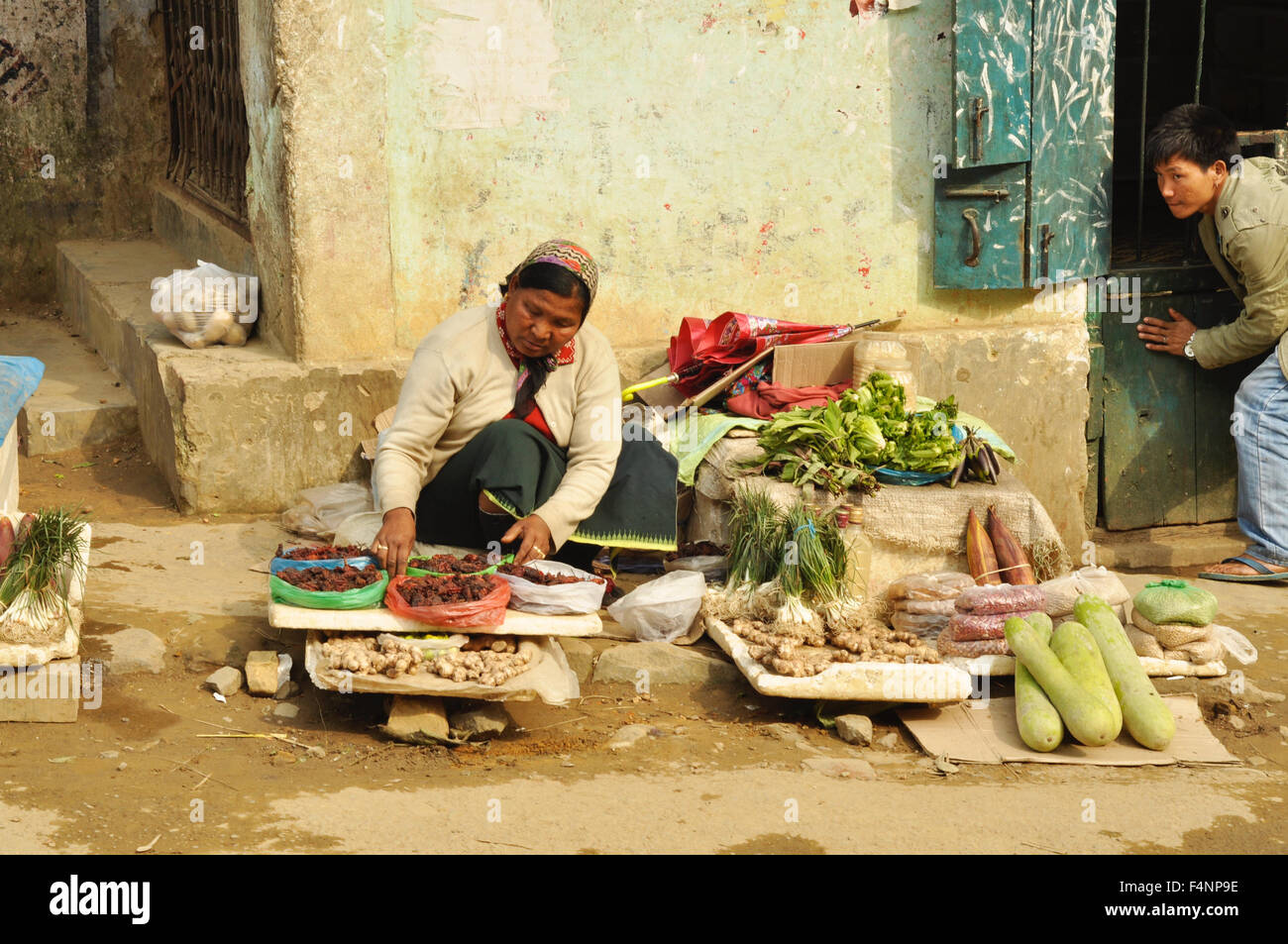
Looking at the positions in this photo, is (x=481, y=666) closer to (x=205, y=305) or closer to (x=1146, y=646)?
(x=1146, y=646)

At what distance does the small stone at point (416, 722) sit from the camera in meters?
4.07

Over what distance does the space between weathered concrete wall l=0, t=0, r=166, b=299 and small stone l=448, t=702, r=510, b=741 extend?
18.0 feet

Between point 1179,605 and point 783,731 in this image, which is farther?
point 1179,605

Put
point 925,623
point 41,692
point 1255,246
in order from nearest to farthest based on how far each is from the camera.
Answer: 1. point 41,692
2. point 925,623
3. point 1255,246

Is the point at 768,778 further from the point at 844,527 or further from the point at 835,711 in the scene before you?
the point at 844,527

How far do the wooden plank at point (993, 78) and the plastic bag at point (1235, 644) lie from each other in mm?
2201

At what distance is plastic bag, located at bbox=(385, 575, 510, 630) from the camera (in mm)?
4125

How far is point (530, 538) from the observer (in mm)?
4570

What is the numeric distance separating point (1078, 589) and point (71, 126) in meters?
6.38

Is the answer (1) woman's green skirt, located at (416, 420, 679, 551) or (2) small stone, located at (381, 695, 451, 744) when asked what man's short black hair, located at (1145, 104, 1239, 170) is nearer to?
(1) woman's green skirt, located at (416, 420, 679, 551)

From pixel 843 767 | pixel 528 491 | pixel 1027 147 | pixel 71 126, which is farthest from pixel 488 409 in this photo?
pixel 71 126

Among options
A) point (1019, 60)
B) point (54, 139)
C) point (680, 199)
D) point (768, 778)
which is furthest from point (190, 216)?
point (768, 778)

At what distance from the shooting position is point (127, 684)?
429 cm

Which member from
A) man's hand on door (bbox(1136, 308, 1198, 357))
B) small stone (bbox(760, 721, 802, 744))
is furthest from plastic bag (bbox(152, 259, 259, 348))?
man's hand on door (bbox(1136, 308, 1198, 357))
